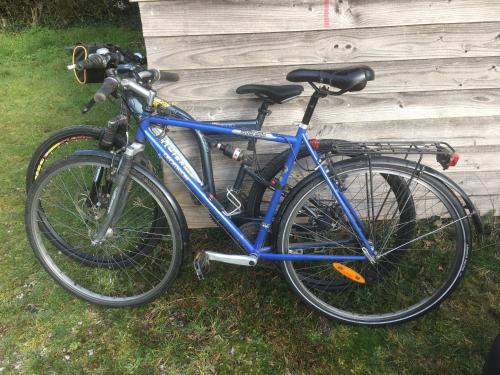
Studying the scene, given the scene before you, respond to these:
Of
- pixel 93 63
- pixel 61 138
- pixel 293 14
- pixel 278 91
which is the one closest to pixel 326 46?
pixel 293 14

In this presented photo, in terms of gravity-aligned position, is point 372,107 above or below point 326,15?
below

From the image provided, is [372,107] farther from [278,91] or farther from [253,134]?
[253,134]

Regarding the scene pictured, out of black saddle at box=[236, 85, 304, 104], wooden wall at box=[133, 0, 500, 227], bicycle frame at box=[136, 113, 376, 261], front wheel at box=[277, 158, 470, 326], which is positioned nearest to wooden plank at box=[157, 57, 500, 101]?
wooden wall at box=[133, 0, 500, 227]

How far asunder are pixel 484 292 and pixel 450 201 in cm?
97

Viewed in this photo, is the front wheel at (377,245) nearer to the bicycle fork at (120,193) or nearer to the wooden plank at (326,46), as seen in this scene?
the wooden plank at (326,46)

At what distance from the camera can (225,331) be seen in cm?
264

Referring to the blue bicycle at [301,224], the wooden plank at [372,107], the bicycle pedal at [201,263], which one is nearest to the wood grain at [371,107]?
the wooden plank at [372,107]

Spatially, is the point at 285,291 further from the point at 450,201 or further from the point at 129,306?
the point at 450,201

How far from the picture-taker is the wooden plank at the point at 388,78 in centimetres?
263

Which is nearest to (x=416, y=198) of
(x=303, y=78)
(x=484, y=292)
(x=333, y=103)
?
(x=484, y=292)

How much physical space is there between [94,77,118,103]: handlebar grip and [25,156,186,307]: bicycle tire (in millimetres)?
428

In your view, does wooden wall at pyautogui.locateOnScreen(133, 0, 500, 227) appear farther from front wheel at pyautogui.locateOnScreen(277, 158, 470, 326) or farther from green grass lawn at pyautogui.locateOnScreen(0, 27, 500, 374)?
green grass lawn at pyautogui.locateOnScreen(0, 27, 500, 374)

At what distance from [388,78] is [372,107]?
0.21 meters

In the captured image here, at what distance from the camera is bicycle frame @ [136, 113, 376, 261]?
231cm
